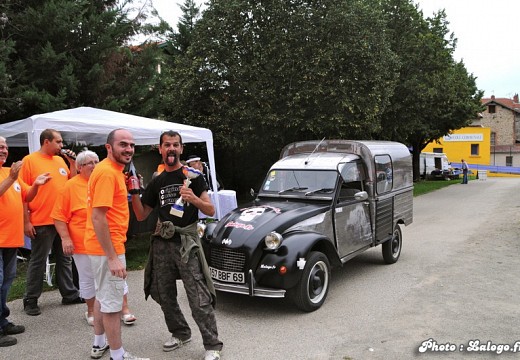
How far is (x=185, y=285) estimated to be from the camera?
3.96 m

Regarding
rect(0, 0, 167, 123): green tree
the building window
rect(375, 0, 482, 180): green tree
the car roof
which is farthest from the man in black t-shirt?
the building window

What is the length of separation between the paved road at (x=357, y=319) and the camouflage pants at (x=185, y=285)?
0.38 meters

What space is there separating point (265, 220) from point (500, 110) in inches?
2742

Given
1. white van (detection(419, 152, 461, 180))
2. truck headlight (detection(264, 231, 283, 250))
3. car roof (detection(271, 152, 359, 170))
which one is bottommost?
white van (detection(419, 152, 461, 180))

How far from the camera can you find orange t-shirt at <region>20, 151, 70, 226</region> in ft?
16.8

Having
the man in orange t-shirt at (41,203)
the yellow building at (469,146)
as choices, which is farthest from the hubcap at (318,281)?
the yellow building at (469,146)

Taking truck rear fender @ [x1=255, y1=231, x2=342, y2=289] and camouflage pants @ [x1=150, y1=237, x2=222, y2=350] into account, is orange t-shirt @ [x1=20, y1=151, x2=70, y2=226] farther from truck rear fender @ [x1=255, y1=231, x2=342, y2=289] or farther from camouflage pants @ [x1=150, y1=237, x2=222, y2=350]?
truck rear fender @ [x1=255, y1=231, x2=342, y2=289]

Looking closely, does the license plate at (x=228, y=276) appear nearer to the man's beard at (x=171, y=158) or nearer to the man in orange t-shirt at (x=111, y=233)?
the man in orange t-shirt at (x=111, y=233)

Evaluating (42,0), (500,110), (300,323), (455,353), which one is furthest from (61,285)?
(500,110)

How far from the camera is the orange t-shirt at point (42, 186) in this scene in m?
5.11

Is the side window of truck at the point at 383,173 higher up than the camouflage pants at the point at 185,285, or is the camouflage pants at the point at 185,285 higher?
the side window of truck at the point at 383,173

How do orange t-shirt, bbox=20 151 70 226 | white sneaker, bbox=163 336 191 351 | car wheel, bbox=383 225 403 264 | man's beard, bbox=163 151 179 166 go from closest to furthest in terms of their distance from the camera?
1. man's beard, bbox=163 151 179 166
2. white sneaker, bbox=163 336 191 351
3. orange t-shirt, bbox=20 151 70 226
4. car wheel, bbox=383 225 403 264

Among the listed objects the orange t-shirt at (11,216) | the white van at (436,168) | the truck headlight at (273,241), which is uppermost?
the orange t-shirt at (11,216)

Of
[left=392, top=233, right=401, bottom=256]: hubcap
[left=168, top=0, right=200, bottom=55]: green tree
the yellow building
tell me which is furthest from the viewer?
the yellow building
